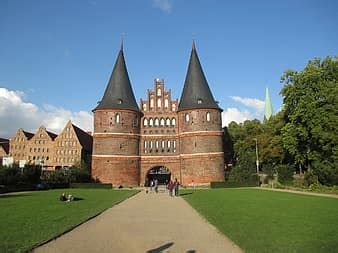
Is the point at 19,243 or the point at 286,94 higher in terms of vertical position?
the point at 286,94

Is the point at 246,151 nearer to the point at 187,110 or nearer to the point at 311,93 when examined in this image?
Answer: the point at 187,110

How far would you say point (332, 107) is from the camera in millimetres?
31094

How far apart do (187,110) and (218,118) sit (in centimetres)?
443

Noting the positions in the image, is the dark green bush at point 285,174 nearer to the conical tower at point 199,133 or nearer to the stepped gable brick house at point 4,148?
the conical tower at point 199,133

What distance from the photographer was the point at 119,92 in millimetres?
49406

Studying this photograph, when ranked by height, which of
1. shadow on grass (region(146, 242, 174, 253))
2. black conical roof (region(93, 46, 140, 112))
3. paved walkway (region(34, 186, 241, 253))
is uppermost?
black conical roof (region(93, 46, 140, 112))

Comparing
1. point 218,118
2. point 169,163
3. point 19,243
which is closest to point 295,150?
point 218,118

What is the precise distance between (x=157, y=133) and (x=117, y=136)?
20.3 feet

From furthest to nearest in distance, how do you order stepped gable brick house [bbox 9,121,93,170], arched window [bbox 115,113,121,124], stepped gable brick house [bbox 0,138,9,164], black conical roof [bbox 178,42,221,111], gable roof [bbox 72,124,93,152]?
stepped gable brick house [bbox 0,138,9,164] < gable roof [bbox 72,124,93,152] < stepped gable brick house [bbox 9,121,93,170] < black conical roof [bbox 178,42,221,111] < arched window [bbox 115,113,121,124]

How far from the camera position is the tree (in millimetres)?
30844

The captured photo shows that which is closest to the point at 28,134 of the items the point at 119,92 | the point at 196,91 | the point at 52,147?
the point at 52,147

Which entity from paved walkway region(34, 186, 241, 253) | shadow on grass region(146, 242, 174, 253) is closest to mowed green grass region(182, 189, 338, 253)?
paved walkway region(34, 186, 241, 253)

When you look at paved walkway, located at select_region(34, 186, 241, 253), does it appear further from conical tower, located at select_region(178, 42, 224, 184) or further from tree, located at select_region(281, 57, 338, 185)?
conical tower, located at select_region(178, 42, 224, 184)

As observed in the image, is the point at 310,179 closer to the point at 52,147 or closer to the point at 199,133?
the point at 199,133
